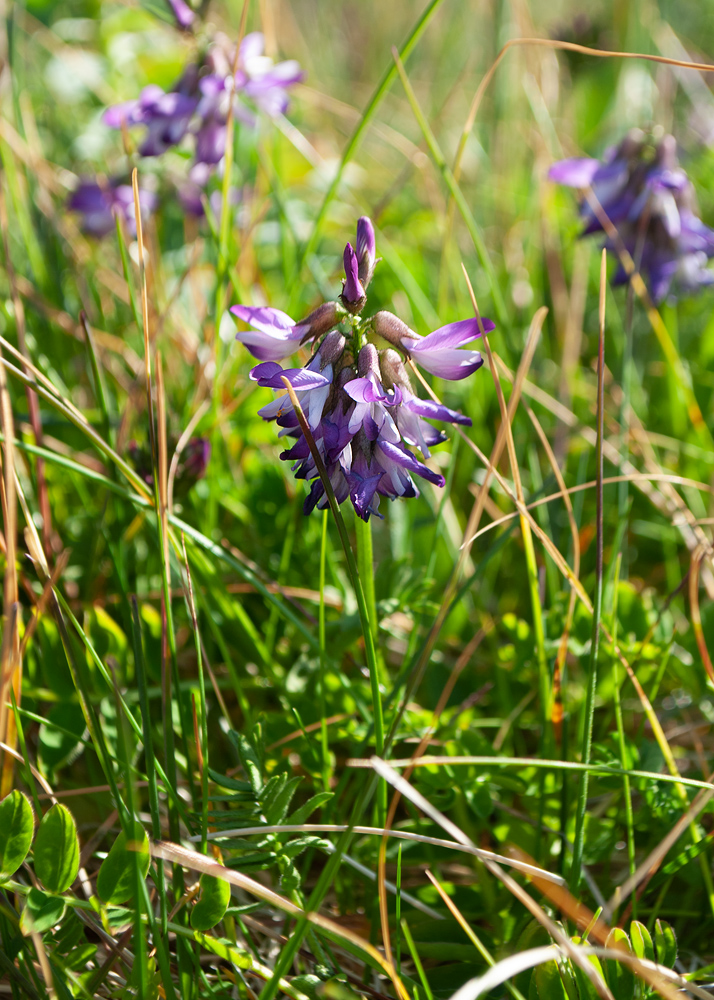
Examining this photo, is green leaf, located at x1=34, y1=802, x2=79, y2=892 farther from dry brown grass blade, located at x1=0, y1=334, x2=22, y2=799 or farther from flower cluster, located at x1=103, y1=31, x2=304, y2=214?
flower cluster, located at x1=103, y1=31, x2=304, y2=214

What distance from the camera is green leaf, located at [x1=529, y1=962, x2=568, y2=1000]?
1.05 m

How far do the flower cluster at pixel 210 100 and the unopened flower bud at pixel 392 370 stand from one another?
1220mm

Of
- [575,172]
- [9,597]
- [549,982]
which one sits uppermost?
[575,172]

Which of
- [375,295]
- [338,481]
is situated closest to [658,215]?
[375,295]

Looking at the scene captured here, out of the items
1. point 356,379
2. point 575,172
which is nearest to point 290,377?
point 356,379

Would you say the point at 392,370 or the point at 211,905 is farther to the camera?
the point at 392,370

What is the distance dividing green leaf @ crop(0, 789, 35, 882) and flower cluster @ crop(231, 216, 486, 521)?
54 cm

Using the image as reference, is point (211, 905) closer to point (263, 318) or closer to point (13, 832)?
point (13, 832)

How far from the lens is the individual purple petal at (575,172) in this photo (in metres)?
2.19

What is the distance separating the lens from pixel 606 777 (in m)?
1.37

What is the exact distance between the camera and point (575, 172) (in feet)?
7.24

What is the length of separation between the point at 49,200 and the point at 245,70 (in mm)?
766

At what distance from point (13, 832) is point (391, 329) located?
0.83 m

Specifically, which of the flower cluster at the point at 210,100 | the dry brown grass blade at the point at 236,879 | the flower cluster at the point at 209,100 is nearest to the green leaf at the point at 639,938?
the dry brown grass blade at the point at 236,879
